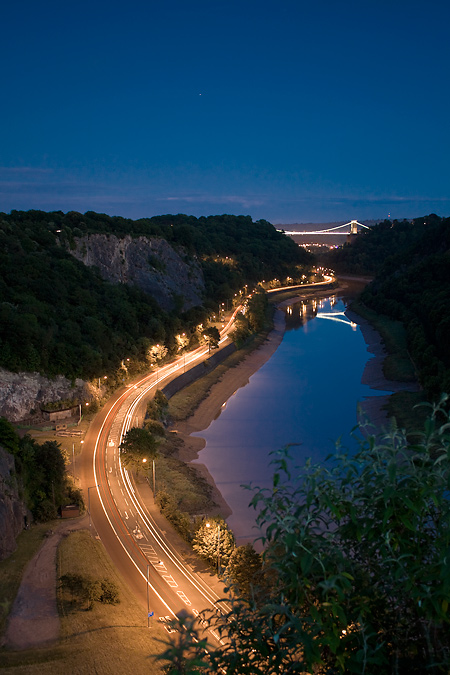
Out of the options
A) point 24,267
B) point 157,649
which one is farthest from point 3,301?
point 157,649

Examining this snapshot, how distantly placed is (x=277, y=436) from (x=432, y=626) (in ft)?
81.3

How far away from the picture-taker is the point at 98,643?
12039mm

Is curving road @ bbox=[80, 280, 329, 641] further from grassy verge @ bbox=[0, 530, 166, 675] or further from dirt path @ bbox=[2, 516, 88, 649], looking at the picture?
dirt path @ bbox=[2, 516, 88, 649]

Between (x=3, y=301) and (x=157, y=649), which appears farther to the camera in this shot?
(x=3, y=301)

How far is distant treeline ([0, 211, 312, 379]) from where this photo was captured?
2980 cm

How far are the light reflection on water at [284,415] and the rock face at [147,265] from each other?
43.4 ft

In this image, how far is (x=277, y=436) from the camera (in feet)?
95.6

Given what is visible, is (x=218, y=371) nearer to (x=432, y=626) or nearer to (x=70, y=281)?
(x=70, y=281)

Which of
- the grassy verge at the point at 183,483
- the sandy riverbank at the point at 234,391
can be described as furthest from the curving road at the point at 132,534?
the sandy riverbank at the point at 234,391

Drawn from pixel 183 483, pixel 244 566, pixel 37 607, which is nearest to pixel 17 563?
pixel 37 607

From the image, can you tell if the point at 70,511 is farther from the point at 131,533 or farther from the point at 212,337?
the point at 212,337

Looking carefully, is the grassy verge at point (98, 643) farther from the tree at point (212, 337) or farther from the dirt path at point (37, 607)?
the tree at point (212, 337)

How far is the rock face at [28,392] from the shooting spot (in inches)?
1048

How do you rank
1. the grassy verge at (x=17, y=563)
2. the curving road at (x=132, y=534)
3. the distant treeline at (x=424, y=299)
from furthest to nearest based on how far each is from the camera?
the distant treeline at (x=424, y=299) → the curving road at (x=132, y=534) → the grassy verge at (x=17, y=563)
